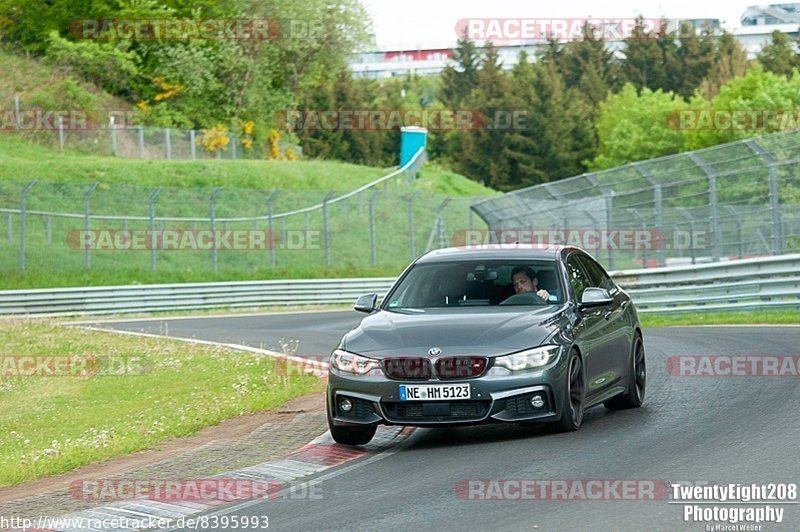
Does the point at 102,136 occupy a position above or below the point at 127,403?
above

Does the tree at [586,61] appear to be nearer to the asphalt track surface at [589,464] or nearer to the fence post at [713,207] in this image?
the fence post at [713,207]

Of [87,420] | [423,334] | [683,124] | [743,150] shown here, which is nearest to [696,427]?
[423,334]

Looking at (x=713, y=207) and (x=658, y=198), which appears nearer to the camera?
(x=713, y=207)

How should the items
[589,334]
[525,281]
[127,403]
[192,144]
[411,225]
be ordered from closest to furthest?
[589,334]
[525,281]
[127,403]
[411,225]
[192,144]

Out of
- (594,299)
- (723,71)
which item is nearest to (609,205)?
(594,299)

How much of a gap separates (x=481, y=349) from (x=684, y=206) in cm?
1819

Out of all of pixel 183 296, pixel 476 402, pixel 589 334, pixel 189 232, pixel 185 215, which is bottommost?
pixel 183 296

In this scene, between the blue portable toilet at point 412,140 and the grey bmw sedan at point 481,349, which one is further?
the blue portable toilet at point 412,140

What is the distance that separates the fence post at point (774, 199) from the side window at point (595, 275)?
36.9ft

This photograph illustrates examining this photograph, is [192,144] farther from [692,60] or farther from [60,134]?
[692,60]

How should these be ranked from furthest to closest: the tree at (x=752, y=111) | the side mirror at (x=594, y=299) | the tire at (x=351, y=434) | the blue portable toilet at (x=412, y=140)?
the tree at (x=752, y=111)
the blue portable toilet at (x=412, y=140)
the side mirror at (x=594, y=299)
the tire at (x=351, y=434)

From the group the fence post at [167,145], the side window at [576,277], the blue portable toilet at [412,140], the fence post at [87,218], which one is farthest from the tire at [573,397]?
the blue portable toilet at [412,140]

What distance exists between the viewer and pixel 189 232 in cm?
4053

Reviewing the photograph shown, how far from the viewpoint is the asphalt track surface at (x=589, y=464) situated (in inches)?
296
